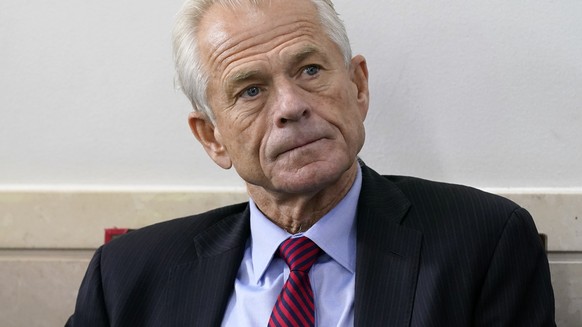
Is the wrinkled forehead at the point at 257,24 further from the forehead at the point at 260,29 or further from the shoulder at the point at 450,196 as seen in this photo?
the shoulder at the point at 450,196

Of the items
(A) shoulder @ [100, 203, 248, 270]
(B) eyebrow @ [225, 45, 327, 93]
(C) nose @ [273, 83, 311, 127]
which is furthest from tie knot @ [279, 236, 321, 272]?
(B) eyebrow @ [225, 45, 327, 93]

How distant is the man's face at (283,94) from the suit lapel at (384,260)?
0.15 metres

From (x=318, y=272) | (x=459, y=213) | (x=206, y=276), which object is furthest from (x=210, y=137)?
(x=459, y=213)

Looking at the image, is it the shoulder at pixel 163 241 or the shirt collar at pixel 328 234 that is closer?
the shirt collar at pixel 328 234

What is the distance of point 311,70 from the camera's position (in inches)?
89.9

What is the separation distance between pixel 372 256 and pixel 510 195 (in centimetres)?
60

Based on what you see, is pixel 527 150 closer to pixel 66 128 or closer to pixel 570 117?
pixel 570 117

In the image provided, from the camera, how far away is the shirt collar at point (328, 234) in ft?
7.68

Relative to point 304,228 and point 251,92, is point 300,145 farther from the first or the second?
point 304,228

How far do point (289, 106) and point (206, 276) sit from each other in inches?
21.3

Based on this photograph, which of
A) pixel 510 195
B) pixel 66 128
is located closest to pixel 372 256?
pixel 510 195

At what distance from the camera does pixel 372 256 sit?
2270 mm

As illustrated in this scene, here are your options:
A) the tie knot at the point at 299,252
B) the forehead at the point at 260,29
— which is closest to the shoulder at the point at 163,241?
the tie knot at the point at 299,252

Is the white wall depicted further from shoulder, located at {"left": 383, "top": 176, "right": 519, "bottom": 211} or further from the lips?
the lips
